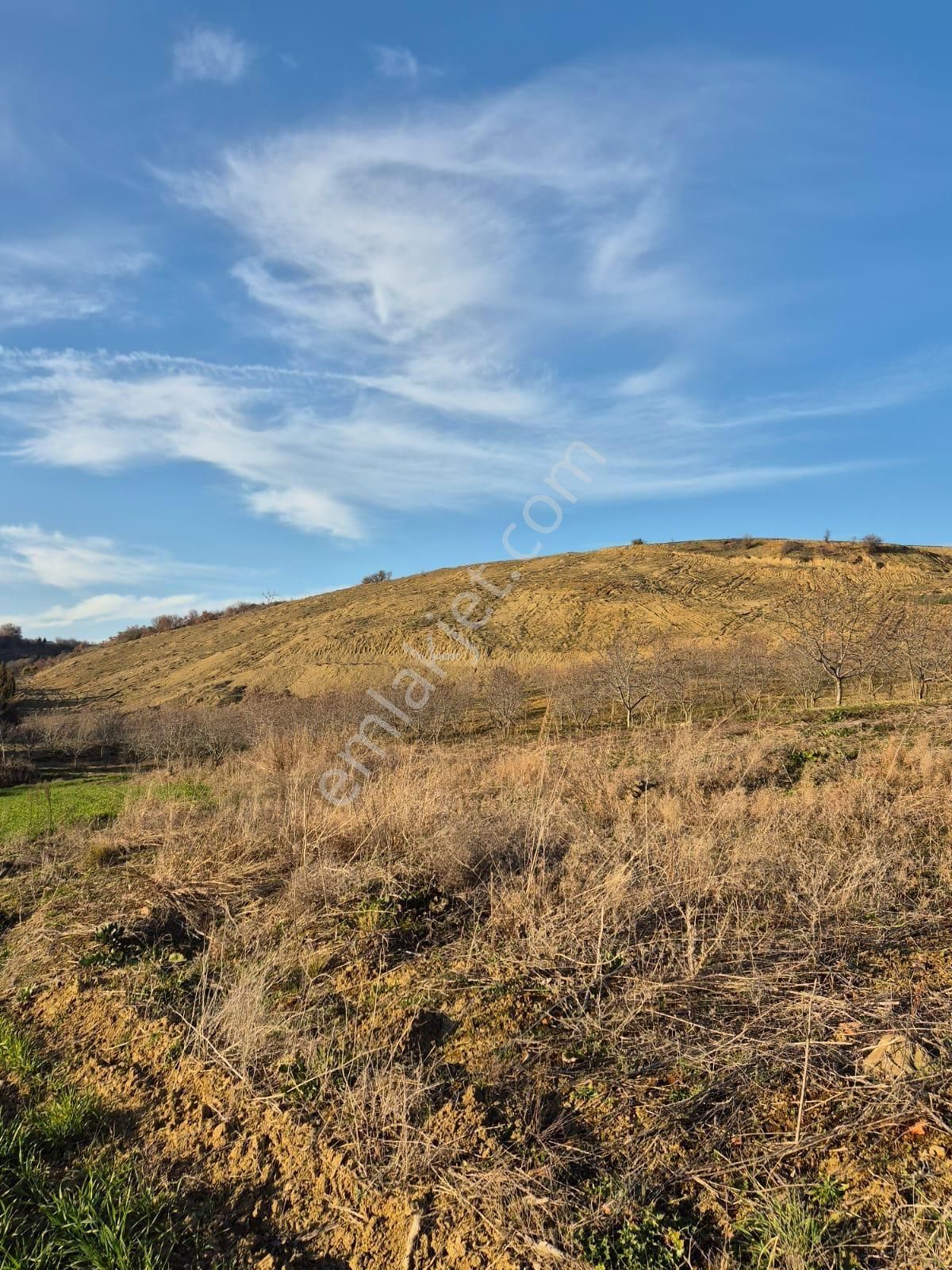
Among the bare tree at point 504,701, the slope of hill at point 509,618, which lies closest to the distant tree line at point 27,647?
the slope of hill at point 509,618

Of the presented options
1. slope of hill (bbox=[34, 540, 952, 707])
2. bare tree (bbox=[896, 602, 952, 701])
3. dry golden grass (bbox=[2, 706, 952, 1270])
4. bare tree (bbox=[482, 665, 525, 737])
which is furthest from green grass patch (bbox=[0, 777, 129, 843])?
slope of hill (bbox=[34, 540, 952, 707])

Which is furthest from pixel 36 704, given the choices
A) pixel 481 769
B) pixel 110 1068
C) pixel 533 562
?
pixel 110 1068

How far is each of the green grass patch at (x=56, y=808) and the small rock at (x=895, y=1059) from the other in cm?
902

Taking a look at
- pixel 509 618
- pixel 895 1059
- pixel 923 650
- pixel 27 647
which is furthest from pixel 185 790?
pixel 27 647

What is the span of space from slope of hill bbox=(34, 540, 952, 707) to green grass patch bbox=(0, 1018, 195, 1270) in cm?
5080

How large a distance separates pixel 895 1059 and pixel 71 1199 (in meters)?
3.35

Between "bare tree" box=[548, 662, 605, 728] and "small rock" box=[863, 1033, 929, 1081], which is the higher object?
"bare tree" box=[548, 662, 605, 728]

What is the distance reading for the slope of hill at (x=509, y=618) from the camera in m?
57.2

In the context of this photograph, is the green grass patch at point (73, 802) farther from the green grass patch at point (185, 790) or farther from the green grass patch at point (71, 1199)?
the green grass patch at point (71, 1199)

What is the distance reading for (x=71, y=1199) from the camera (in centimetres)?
254

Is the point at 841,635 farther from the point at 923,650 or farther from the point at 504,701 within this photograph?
the point at 504,701

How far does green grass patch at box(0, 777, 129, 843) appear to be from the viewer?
29.8 feet

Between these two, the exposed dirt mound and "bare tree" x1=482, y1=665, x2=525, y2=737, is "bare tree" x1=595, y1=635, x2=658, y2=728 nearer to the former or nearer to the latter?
"bare tree" x1=482, y1=665, x2=525, y2=737

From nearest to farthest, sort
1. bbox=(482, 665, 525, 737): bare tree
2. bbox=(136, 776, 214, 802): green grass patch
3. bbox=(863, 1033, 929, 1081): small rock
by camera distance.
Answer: bbox=(863, 1033, 929, 1081): small rock < bbox=(136, 776, 214, 802): green grass patch < bbox=(482, 665, 525, 737): bare tree
